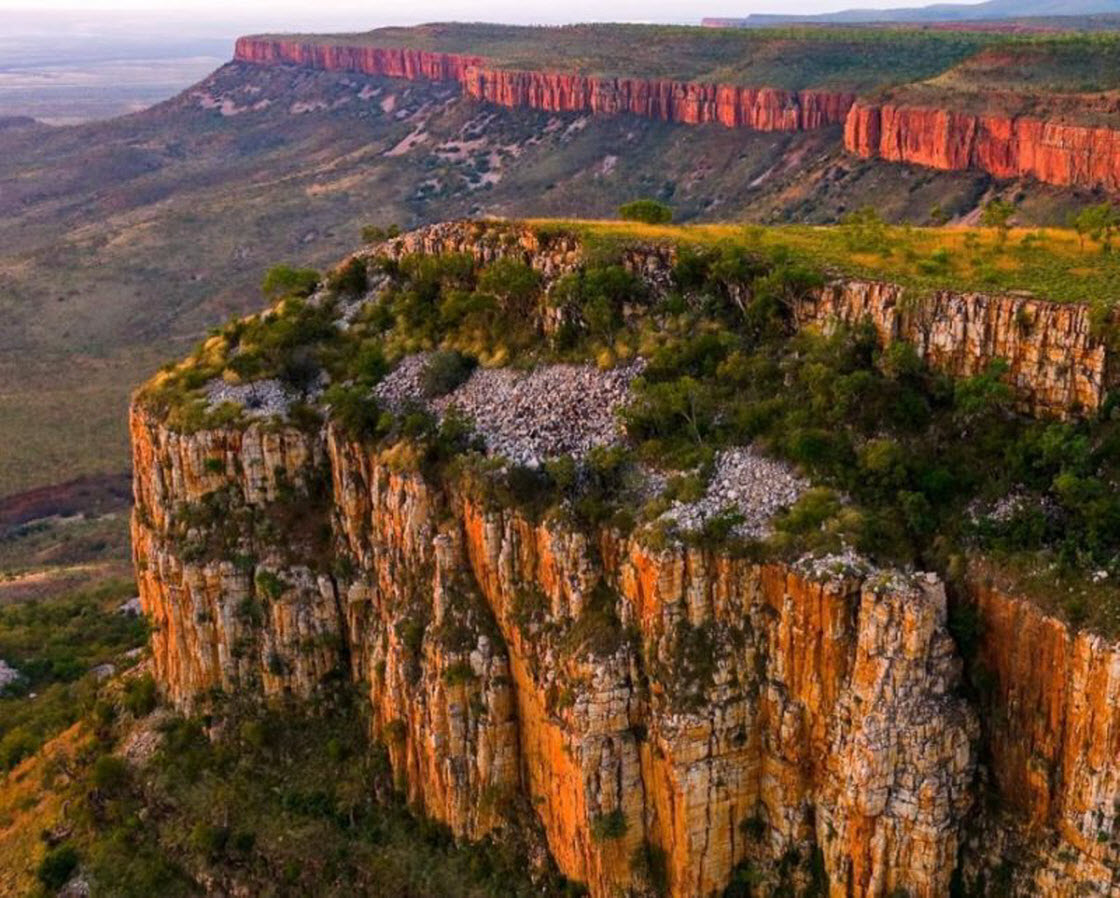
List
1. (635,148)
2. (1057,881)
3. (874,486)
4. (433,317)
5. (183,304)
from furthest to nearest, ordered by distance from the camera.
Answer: (635,148)
(183,304)
(433,317)
(874,486)
(1057,881)

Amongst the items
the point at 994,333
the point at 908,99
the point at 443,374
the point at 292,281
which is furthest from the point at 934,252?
the point at 908,99

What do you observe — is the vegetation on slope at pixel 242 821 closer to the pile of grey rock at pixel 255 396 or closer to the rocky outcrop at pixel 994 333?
the pile of grey rock at pixel 255 396

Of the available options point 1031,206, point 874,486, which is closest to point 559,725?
point 874,486

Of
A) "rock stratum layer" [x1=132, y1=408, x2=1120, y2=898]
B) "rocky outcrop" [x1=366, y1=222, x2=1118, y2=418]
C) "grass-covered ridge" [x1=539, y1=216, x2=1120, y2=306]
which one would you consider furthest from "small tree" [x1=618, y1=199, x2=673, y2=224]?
"rock stratum layer" [x1=132, y1=408, x2=1120, y2=898]

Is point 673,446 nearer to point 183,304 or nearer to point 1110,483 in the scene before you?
point 1110,483

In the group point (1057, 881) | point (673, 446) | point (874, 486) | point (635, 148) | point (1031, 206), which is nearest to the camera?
point (1057, 881)

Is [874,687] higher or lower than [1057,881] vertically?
higher
